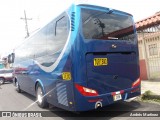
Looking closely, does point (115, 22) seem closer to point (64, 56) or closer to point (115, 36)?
point (115, 36)

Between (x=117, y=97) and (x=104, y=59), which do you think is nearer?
(x=104, y=59)

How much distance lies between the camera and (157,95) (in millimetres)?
8023

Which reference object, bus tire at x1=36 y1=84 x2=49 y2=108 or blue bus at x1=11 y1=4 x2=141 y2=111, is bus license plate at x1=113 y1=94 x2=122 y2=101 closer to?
blue bus at x1=11 y1=4 x2=141 y2=111

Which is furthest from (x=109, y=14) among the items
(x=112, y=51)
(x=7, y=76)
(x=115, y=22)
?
(x=7, y=76)

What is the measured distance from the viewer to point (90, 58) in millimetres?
6023

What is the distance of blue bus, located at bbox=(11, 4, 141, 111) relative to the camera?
5898 mm

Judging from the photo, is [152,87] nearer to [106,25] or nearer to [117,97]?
[117,97]

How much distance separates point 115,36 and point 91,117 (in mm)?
2504

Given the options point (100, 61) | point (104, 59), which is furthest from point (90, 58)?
point (104, 59)

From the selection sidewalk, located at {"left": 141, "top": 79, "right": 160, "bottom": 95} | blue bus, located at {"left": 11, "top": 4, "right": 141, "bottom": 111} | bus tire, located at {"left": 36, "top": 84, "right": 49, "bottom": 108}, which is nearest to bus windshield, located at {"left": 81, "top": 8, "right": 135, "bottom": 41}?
blue bus, located at {"left": 11, "top": 4, "right": 141, "bottom": 111}

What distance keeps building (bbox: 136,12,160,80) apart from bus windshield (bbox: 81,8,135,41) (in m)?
4.25

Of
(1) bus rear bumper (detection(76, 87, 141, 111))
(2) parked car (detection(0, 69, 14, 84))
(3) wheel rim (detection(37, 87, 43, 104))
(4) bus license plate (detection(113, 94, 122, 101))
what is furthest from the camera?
(2) parked car (detection(0, 69, 14, 84))

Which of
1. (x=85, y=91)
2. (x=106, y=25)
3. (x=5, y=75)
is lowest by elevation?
(x=5, y=75)

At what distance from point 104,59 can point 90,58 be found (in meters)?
0.52
